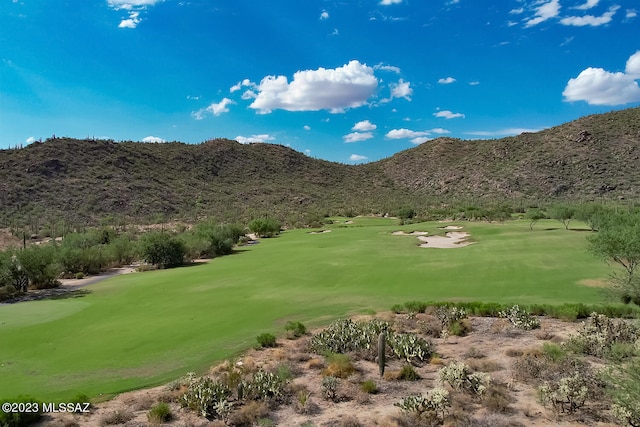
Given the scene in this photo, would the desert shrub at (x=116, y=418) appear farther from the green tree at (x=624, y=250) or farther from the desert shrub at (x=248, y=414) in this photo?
the green tree at (x=624, y=250)

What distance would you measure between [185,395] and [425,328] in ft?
31.6

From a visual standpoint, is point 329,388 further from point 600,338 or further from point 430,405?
point 600,338

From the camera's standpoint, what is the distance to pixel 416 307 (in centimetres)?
2080

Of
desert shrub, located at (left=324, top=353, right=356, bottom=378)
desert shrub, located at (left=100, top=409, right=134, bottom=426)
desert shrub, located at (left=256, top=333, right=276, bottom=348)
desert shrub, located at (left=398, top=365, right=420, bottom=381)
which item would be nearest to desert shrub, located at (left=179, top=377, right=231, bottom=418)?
desert shrub, located at (left=100, top=409, right=134, bottom=426)

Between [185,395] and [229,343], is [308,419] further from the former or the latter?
[229,343]

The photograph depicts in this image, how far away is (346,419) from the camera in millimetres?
10820

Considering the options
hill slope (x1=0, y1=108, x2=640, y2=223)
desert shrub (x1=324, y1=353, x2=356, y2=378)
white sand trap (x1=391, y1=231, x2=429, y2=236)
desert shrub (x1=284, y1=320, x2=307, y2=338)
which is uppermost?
hill slope (x1=0, y1=108, x2=640, y2=223)

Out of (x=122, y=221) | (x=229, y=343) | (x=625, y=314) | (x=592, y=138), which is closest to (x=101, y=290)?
(x=229, y=343)

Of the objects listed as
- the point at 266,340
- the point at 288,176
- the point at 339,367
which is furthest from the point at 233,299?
the point at 288,176

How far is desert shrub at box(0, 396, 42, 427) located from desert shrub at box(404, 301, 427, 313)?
14718mm

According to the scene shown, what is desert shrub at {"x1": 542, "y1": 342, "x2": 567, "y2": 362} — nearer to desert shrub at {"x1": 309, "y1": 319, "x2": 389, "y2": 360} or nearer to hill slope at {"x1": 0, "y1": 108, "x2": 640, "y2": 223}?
desert shrub at {"x1": 309, "y1": 319, "x2": 389, "y2": 360}

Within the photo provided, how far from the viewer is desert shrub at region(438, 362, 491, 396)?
12039 millimetres

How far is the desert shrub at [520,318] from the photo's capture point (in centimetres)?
1752

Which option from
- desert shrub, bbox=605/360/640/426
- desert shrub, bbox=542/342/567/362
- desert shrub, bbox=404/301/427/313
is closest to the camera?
desert shrub, bbox=605/360/640/426
